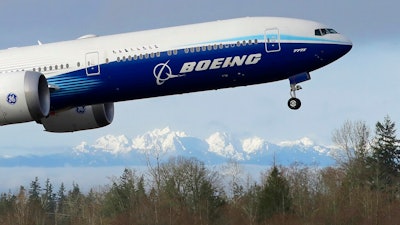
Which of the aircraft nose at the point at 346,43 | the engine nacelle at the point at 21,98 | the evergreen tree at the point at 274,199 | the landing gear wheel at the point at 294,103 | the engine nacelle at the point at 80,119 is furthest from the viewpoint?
the evergreen tree at the point at 274,199

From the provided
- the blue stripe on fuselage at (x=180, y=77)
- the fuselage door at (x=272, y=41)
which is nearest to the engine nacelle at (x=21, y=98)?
the blue stripe on fuselage at (x=180, y=77)

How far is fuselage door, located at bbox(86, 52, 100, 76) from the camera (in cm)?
4400

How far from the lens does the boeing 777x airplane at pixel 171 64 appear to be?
1656 inches

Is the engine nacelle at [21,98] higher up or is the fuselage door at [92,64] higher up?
the fuselage door at [92,64]

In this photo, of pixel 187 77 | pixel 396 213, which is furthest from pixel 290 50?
pixel 396 213

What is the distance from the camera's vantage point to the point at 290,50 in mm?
42031

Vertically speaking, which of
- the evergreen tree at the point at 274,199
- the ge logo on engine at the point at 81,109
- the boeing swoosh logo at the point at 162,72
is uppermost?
the boeing swoosh logo at the point at 162,72

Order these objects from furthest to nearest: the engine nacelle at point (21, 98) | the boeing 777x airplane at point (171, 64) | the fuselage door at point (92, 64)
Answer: the fuselage door at point (92, 64) < the engine nacelle at point (21, 98) < the boeing 777x airplane at point (171, 64)

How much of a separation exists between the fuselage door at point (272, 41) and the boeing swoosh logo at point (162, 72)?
5.07m

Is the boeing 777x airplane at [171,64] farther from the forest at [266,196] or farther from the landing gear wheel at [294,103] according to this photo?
the forest at [266,196]

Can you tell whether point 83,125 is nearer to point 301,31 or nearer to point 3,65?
point 3,65

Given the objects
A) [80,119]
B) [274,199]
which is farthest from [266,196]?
[80,119]

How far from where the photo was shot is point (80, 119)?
49750 mm

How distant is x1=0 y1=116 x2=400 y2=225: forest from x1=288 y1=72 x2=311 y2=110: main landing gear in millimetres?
64815
